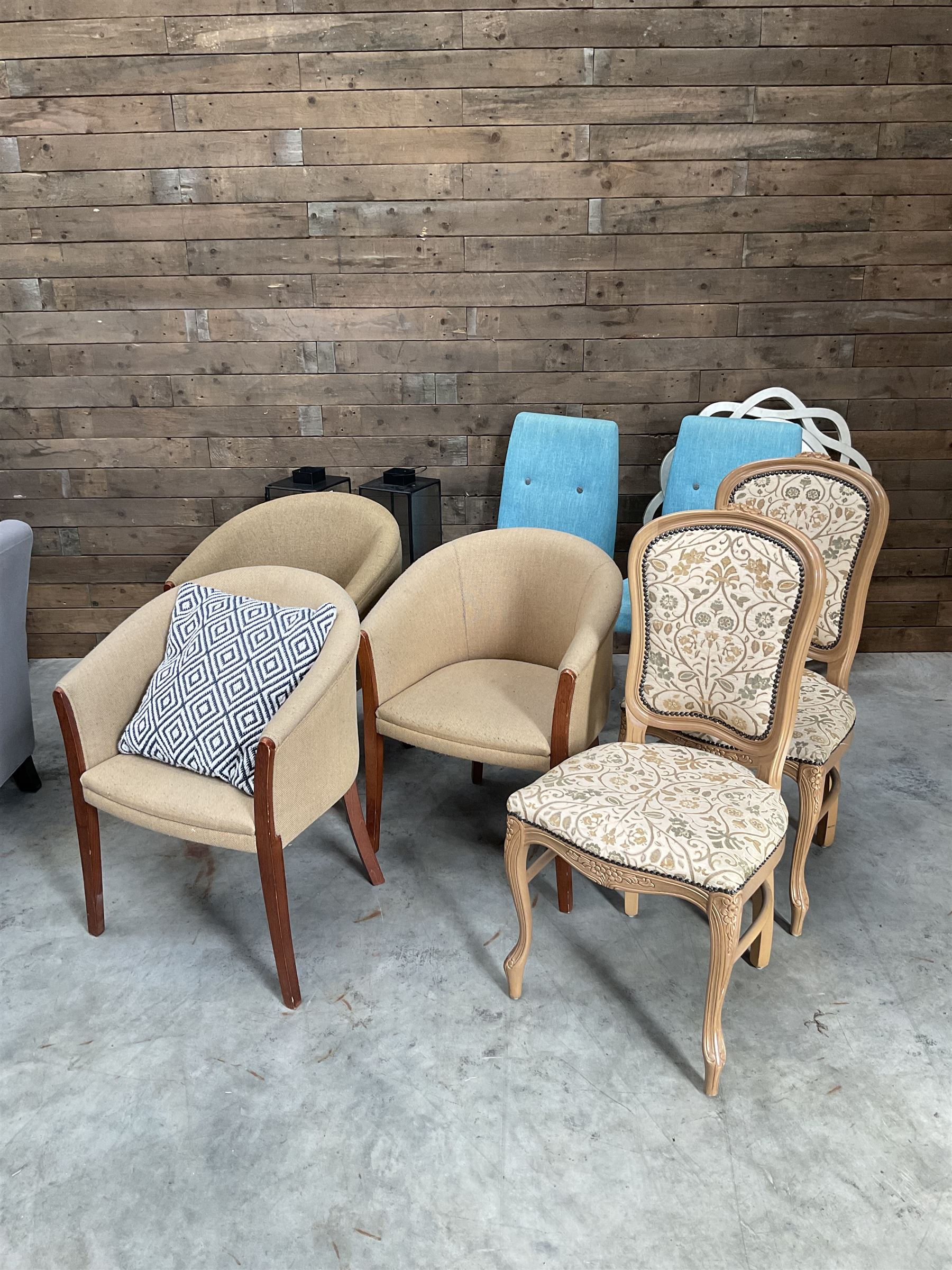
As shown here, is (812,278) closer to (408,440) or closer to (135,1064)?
(408,440)

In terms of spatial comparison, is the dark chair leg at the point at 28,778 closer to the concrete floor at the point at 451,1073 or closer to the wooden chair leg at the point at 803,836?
the concrete floor at the point at 451,1073

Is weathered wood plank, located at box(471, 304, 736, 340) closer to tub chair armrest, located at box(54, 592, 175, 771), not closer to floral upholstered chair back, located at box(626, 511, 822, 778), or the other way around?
floral upholstered chair back, located at box(626, 511, 822, 778)

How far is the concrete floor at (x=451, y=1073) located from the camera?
1.53 metres

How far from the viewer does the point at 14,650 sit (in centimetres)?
257

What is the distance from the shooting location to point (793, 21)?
10.1 ft

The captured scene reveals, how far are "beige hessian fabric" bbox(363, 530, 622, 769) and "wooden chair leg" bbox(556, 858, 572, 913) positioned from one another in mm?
249

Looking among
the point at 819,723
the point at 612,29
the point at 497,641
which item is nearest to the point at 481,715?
the point at 497,641

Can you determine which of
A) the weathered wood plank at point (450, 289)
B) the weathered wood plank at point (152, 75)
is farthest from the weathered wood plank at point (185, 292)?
the weathered wood plank at point (152, 75)

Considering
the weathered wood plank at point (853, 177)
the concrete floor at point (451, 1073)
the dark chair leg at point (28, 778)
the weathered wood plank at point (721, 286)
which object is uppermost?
the weathered wood plank at point (853, 177)

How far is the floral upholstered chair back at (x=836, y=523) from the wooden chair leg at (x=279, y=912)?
132 centimetres

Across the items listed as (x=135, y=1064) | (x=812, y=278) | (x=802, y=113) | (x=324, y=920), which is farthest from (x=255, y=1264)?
(x=802, y=113)

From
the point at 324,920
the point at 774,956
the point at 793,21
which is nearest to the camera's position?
the point at 774,956

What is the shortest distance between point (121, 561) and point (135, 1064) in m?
2.28

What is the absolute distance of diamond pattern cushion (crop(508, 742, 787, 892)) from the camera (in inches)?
66.9
